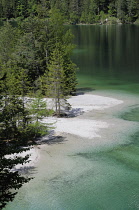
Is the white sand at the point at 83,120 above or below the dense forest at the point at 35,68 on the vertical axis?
below

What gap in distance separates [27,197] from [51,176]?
391cm

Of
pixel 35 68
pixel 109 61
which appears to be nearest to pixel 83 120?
pixel 35 68

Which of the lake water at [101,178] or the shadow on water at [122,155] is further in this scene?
the shadow on water at [122,155]

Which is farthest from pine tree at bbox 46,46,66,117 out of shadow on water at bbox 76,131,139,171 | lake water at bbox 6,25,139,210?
shadow on water at bbox 76,131,139,171

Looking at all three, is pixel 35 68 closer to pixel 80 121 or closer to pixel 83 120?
pixel 83 120

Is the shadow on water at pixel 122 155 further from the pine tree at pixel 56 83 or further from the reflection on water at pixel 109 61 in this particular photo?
the reflection on water at pixel 109 61

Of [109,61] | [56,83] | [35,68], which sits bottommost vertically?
[109,61]

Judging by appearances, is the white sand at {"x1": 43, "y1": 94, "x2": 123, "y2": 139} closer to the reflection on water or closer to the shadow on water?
the shadow on water

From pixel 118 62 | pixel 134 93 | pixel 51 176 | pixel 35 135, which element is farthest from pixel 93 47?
pixel 51 176

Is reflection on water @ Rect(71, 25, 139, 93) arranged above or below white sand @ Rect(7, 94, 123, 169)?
above

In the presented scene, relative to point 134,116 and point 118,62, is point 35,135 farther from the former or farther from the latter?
point 118,62

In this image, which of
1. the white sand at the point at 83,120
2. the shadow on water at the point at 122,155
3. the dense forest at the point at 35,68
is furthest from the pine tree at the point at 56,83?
the shadow on water at the point at 122,155

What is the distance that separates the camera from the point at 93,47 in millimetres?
124375

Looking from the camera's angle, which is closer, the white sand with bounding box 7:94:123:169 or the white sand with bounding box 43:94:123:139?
the white sand with bounding box 7:94:123:169
